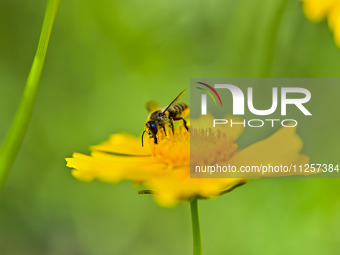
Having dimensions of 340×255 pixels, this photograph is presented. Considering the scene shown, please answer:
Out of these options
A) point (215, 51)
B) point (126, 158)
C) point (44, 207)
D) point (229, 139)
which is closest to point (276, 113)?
point (229, 139)

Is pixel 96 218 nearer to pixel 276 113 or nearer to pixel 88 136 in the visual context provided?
pixel 88 136

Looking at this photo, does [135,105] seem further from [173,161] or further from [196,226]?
[196,226]

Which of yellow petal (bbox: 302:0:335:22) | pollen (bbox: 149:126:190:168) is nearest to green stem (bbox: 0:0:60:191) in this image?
pollen (bbox: 149:126:190:168)

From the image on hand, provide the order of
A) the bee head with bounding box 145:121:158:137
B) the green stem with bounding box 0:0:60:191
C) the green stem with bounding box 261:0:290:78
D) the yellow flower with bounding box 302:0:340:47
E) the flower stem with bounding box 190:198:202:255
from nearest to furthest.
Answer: the flower stem with bounding box 190:198:202:255, the green stem with bounding box 0:0:60:191, the bee head with bounding box 145:121:158:137, the yellow flower with bounding box 302:0:340:47, the green stem with bounding box 261:0:290:78

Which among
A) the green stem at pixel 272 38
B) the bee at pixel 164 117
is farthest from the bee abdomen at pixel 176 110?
the green stem at pixel 272 38

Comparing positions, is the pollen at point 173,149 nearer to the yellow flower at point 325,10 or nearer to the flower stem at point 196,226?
the flower stem at point 196,226

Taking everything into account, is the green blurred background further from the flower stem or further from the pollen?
the flower stem
